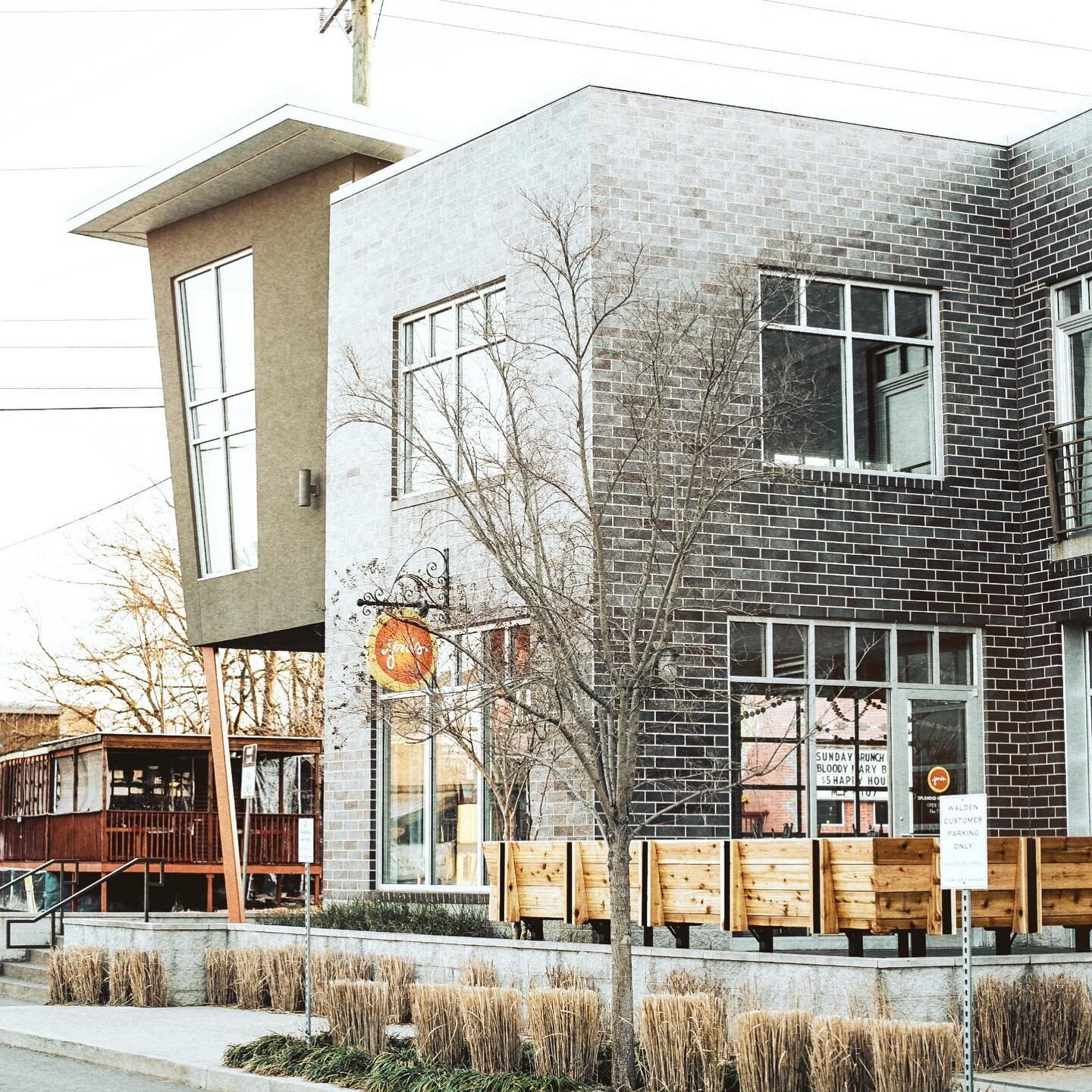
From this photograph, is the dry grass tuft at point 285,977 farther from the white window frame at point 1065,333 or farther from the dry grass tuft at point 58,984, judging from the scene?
the white window frame at point 1065,333

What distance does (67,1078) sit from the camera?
13.5 metres

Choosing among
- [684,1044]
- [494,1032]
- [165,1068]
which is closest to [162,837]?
[165,1068]

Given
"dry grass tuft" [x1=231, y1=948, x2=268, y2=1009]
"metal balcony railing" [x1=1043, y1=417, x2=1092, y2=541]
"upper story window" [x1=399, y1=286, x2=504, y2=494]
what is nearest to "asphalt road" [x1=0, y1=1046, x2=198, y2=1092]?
"dry grass tuft" [x1=231, y1=948, x2=268, y2=1009]

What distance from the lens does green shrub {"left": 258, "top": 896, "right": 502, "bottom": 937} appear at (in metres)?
17.3

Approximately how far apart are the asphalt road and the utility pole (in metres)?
17.9

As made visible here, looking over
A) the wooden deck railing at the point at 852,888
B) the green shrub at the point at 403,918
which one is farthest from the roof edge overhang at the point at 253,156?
the wooden deck railing at the point at 852,888

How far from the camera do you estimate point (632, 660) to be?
1161 centimetres

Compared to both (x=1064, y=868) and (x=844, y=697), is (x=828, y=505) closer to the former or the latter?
(x=844, y=697)

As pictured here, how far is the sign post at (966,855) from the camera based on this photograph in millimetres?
9266

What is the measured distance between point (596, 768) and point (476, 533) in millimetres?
1899

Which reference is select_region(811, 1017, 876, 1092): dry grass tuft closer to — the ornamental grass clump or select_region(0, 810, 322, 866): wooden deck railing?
the ornamental grass clump

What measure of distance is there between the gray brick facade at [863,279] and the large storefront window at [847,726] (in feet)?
0.80

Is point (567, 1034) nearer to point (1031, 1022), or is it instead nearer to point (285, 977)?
point (1031, 1022)

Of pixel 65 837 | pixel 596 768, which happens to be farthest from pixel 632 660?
pixel 65 837
